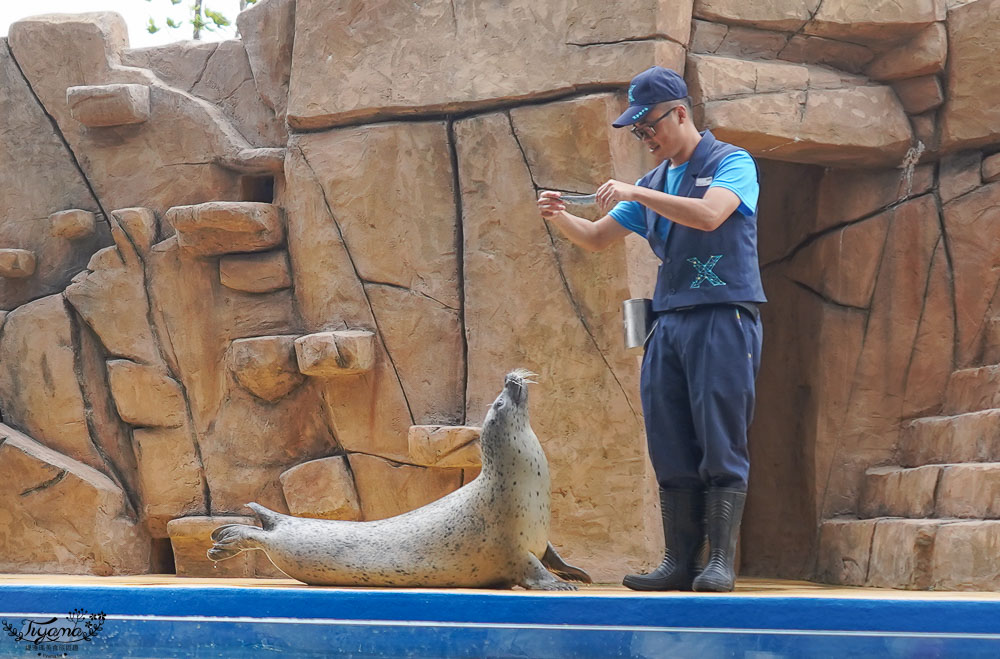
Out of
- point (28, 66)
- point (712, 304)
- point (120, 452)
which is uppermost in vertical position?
point (28, 66)

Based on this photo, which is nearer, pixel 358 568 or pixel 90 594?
pixel 90 594

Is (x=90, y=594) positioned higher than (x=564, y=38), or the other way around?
(x=564, y=38)

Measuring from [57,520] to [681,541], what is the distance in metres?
4.02

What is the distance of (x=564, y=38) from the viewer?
5.55 metres

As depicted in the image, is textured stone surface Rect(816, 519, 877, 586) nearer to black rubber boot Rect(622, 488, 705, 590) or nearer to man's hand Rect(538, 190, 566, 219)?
black rubber boot Rect(622, 488, 705, 590)

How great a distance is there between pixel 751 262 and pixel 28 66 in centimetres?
496

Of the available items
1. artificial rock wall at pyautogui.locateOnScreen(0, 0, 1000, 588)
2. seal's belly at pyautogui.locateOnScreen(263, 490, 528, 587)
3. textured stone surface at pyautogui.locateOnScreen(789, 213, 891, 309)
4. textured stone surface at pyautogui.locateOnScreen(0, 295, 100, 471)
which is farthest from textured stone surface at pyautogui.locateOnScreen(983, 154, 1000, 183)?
textured stone surface at pyautogui.locateOnScreen(0, 295, 100, 471)

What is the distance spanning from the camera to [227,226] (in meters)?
6.12

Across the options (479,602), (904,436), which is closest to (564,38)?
(904,436)

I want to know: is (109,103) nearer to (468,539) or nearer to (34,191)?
(34,191)

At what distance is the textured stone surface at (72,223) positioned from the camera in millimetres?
6570

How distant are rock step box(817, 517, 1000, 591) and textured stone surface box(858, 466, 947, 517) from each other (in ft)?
0.37

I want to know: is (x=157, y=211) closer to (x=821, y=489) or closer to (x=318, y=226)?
(x=318, y=226)

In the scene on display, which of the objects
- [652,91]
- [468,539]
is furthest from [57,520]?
[652,91]
